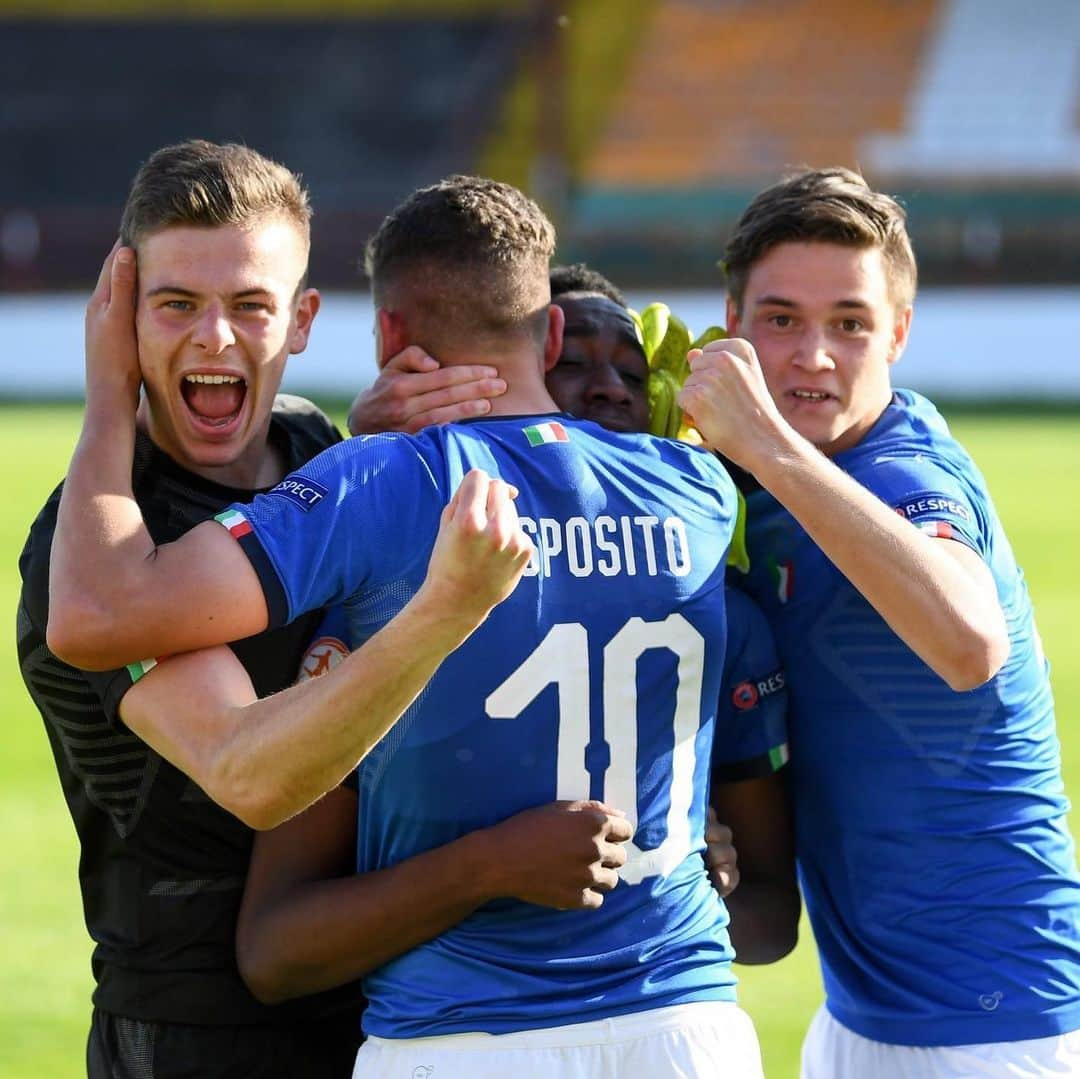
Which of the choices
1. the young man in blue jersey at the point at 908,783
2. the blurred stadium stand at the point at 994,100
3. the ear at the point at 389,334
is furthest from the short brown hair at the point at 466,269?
the blurred stadium stand at the point at 994,100

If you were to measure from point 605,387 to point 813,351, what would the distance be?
40 cm

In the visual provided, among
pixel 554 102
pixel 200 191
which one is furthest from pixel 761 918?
pixel 554 102

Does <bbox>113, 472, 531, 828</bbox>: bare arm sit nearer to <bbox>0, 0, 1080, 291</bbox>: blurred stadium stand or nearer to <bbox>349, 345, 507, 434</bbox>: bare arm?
<bbox>349, 345, 507, 434</bbox>: bare arm

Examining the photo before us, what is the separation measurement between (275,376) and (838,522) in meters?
1.01

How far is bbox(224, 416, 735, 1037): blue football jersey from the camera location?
2500 millimetres

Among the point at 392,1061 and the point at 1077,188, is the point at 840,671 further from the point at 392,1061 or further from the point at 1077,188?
the point at 1077,188

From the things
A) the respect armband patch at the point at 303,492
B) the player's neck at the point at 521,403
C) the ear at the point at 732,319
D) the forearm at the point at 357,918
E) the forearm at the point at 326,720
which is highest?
the ear at the point at 732,319

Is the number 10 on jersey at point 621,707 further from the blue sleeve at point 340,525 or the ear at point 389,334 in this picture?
the ear at point 389,334

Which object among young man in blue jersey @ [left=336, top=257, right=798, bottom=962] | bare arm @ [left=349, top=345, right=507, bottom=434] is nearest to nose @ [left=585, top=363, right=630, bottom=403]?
young man in blue jersey @ [left=336, top=257, right=798, bottom=962]

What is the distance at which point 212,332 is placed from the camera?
9.48 ft

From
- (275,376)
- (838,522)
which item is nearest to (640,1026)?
(838,522)

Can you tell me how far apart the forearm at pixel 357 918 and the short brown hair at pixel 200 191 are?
110 cm

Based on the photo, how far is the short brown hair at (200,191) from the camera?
2.88 meters

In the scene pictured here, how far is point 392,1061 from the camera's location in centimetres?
252
